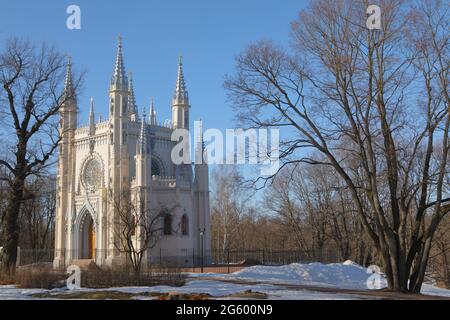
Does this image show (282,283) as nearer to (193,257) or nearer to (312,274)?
(312,274)

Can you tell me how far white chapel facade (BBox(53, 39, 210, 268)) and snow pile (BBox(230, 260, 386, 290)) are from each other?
16849 millimetres

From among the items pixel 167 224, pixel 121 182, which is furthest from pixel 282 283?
pixel 121 182

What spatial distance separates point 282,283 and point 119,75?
1191 inches

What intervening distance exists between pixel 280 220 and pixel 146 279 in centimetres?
3426

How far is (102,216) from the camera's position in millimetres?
47719

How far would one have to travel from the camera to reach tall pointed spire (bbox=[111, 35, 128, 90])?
49031mm

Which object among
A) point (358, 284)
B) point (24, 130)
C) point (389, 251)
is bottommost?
point (358, 284)

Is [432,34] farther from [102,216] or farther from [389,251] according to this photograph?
[102,216]

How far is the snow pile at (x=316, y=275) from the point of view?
91.4 feet

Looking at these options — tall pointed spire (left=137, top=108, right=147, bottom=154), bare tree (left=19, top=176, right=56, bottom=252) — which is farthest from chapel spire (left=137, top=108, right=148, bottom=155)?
bare tree (left=19, top=176, right=56, bottom=252)
